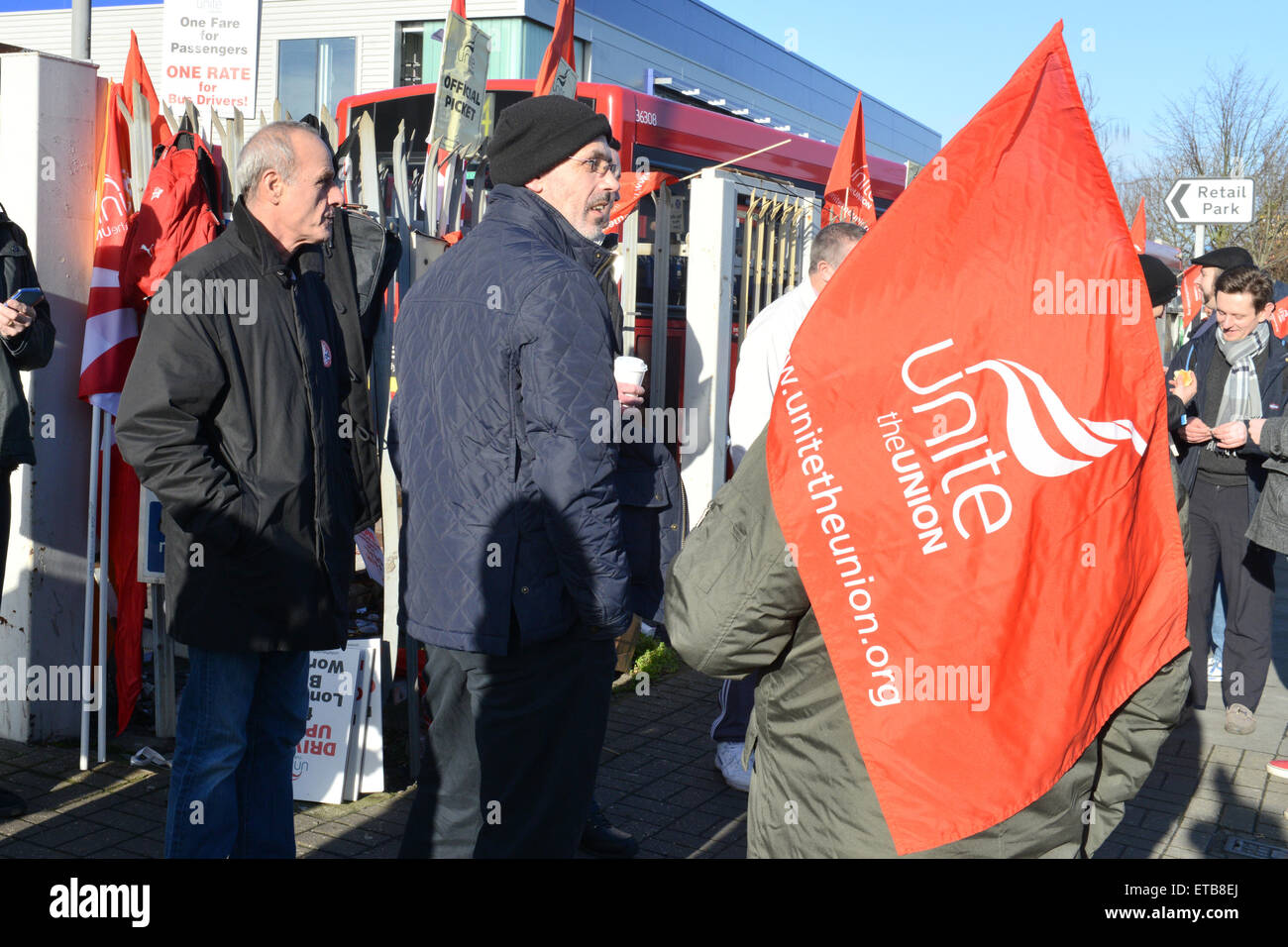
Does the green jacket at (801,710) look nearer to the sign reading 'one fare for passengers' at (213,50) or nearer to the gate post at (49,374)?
the gate post at (49,374)

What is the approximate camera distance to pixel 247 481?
3.15 metres

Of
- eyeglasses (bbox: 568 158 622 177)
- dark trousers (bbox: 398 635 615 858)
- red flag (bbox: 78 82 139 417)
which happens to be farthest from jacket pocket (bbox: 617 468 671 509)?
red flag (bbox: 78 82 139 417)

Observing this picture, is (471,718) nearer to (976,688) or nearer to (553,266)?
(553,266)

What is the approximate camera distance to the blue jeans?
313 cm

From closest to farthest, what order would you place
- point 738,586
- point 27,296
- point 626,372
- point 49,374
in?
point 738,586 < point 626,372 < point 27,296 < point 49,374

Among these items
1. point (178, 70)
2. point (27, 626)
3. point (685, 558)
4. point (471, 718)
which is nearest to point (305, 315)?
point (471, 718)

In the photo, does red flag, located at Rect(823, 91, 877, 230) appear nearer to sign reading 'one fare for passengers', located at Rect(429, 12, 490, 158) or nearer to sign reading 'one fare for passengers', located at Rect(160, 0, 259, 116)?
sign reading 'one fare for passengers', located at Rect(429, 12, 490, 158)

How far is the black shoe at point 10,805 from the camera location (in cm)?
420

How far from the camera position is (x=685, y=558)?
6.59 ft

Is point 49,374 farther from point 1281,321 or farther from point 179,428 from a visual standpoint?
point 1281,321

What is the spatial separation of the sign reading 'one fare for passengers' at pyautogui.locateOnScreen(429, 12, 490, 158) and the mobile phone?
2.24 meters

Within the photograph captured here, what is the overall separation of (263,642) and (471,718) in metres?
0.61

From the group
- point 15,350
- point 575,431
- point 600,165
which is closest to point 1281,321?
point 600,165

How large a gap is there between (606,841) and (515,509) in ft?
6.18
